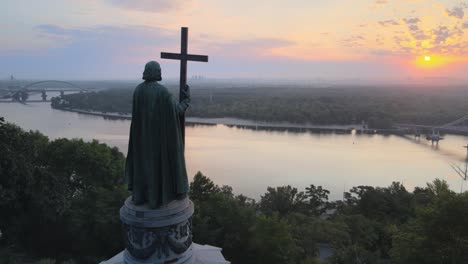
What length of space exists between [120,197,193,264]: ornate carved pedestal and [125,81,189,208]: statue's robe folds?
4.9 inches

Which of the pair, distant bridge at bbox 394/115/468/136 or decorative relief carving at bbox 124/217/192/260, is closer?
decorative relief carving at bbox 124/217/192/260

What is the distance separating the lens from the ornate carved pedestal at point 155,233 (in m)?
3.23

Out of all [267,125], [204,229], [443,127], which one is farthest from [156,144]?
[443,127]

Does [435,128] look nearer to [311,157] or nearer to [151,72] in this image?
[311,157]

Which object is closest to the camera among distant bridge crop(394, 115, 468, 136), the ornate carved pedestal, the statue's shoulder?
the ornate carved pedestal

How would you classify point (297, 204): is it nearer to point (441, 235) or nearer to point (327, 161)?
point (441, 235)

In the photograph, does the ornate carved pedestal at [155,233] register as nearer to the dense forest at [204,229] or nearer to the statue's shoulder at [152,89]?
the statue's shoulder at [152,89]

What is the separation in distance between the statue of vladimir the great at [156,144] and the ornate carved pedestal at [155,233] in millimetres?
123

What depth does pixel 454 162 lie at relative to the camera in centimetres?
2892

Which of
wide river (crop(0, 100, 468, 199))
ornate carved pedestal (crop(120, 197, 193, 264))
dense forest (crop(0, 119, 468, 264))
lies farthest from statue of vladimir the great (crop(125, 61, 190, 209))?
wide river (crop(0, 100, 468, 199))

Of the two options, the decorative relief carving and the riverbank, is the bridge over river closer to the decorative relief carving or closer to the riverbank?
the riverbank

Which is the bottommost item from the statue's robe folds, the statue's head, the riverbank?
the riverbank

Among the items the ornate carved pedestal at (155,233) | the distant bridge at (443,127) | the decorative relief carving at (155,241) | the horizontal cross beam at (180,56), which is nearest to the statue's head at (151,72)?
the horizontal cross beam at (180,56)

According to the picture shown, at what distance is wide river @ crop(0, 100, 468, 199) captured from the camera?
2133 cm
